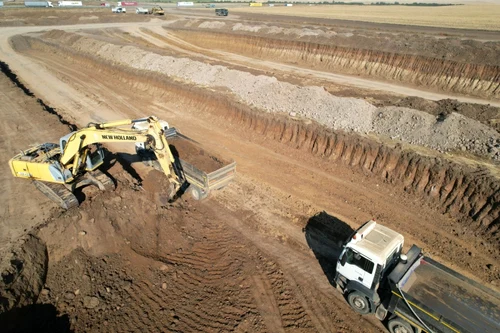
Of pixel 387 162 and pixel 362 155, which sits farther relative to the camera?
pixel 362 155

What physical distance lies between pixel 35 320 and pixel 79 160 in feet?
20.2

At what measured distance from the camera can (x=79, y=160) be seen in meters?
13.0

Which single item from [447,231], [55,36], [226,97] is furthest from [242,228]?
[55,36]

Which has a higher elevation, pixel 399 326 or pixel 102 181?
pixel 102 181

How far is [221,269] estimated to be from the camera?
11.4 meters

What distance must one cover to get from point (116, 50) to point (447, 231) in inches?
1387

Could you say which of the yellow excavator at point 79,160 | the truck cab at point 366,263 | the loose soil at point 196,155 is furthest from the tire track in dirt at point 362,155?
the yellow excavator at point 79,160

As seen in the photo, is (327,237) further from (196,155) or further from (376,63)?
(376,63)

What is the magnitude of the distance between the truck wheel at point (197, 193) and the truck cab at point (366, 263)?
7.01 m

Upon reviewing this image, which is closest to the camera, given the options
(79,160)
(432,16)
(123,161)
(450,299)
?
(450,299)

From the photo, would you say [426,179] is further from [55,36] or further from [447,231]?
[55,36]

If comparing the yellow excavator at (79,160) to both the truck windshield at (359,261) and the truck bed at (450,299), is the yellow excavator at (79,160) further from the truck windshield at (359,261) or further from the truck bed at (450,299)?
the truck bed at (450,299)

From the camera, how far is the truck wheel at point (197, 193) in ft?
46.9

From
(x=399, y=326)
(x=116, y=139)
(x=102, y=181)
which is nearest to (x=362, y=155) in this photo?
(x=399, y=326)
